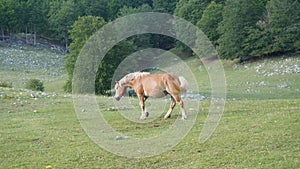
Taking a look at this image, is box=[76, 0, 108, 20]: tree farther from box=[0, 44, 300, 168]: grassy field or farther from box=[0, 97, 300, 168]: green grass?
box=[0, 97, 300, 168]: green grass

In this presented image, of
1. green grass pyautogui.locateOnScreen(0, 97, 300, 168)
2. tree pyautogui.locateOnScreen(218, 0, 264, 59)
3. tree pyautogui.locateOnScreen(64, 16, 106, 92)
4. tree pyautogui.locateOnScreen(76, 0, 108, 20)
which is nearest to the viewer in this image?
green grass pyautogui.locateOnScreen(0, 97, 300, 168)

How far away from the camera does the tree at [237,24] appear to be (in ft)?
171

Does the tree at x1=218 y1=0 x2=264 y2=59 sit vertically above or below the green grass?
above

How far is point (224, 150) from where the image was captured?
428 inches

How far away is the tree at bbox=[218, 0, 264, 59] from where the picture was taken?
52.0 m

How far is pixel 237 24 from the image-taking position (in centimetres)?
5284

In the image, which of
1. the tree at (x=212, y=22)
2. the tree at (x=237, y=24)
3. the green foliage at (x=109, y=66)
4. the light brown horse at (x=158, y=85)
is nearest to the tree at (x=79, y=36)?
the green foliage at (x=109, y=66)

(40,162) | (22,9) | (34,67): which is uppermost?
(22,9)

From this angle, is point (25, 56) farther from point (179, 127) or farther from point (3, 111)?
point (179, 127)

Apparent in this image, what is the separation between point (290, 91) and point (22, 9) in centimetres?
6796

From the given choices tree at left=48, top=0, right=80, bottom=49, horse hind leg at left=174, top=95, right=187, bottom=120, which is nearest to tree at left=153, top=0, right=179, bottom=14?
tree at left=48, top=0, right=80, bottom=49

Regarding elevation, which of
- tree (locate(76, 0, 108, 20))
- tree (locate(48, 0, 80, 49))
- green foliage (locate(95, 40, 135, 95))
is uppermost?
tree (locate(76, 0, 108, 20))

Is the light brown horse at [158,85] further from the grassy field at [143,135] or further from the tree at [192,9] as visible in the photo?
the tree at [192,9]

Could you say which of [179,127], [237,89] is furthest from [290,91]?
[179,127]
